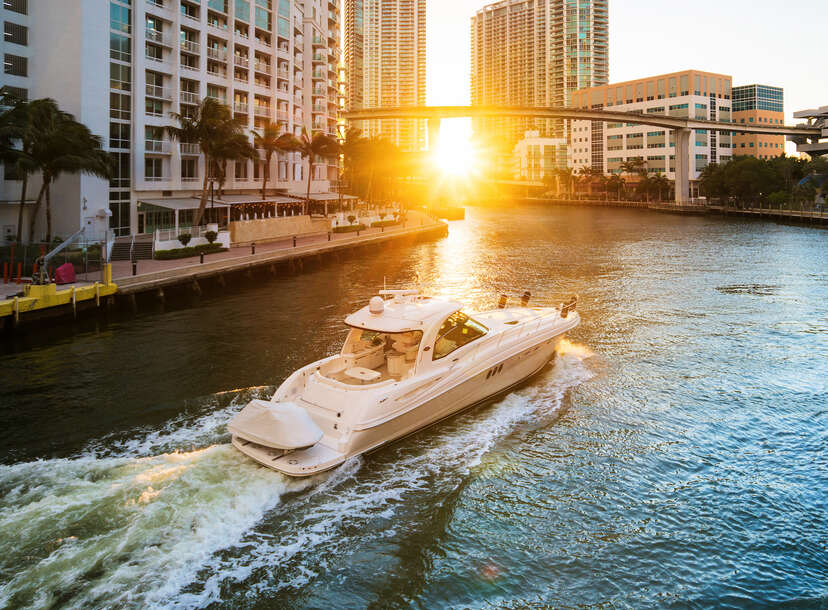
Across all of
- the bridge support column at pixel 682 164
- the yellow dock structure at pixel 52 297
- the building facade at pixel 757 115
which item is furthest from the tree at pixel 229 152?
the building facade at pixel 757 115

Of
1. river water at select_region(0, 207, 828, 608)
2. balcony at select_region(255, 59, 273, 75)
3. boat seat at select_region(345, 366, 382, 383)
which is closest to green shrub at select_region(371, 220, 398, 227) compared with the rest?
balcony at select_region(255, 59, 273, 75)

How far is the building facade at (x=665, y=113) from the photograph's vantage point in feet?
487

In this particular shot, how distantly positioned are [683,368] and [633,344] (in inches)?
112

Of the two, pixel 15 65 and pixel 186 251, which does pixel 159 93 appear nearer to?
pixel 15 65

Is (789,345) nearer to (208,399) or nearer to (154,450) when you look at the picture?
(208,399)

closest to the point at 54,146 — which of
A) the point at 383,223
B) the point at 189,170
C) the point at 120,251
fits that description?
the point at 120,251

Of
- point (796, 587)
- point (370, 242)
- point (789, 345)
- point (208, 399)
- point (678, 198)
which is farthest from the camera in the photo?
point (678, 198)

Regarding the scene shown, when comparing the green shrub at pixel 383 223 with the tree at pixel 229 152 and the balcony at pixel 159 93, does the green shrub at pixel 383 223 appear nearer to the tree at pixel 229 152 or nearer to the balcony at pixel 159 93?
the tree at pixel 229 152

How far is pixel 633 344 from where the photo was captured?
853 inches

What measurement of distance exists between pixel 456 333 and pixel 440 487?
410 centimetres

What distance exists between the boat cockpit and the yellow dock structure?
15377 millimetres

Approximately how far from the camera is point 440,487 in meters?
11.2

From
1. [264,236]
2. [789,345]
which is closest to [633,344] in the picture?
[789,345]

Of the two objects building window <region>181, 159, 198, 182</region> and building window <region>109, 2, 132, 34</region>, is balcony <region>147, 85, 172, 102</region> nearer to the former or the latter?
building window <region>109, 2, 132, 34</region>
